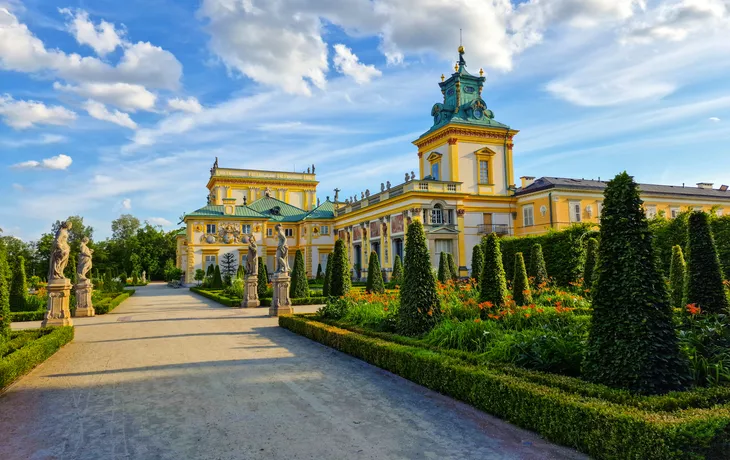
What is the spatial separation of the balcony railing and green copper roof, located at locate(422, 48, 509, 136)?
8.50m

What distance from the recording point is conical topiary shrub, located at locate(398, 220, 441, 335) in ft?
31.2

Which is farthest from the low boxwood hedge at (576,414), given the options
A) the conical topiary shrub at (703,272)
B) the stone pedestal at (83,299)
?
the stone pedestal at (83,299)

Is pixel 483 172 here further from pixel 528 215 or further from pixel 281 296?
pixel 281 296

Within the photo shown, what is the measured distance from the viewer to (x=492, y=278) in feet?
32.1

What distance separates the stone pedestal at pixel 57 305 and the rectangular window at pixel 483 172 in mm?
31908

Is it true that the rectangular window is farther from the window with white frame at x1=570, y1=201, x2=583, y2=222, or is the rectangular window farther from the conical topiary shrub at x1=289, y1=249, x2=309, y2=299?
the conical topiary shrub at x1=289, y1=249, x2=309, y2=299

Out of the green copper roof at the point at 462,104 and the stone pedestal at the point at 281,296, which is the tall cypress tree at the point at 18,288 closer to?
the stone pedestal at the point at 281,296

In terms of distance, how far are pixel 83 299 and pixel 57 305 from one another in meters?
4.31

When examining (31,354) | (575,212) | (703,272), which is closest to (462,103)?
(575,212)

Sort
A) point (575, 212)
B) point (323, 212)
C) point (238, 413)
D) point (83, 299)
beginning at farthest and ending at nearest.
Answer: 1. point (323, 212)
2. point (575, 212)
3. point (83, 299)
4. point (238, 413)

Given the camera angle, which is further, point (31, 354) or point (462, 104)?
point (462, 104)

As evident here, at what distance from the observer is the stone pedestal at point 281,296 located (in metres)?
17.4

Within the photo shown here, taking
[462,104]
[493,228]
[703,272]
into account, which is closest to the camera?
[703,272]

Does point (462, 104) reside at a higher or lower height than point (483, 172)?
higher
